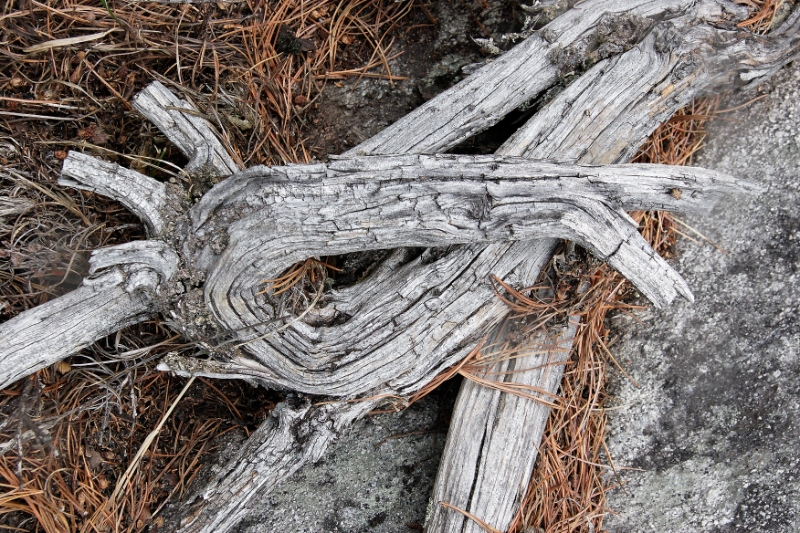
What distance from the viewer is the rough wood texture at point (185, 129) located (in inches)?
82.2

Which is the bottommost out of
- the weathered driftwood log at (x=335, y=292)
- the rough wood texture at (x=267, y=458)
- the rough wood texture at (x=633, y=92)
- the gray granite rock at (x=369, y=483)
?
the gray granite rock at (x=369, y=483)

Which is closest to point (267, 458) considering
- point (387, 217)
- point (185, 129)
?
point (387, 217)

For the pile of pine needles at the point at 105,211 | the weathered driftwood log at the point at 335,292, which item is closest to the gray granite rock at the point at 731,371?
the weathered driftwood log at the point at 335,292

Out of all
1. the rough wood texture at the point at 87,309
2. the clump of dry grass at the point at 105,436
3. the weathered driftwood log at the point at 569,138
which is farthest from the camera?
the weathered driftwood log at the point at 569,138

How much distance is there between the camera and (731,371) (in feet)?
7.45

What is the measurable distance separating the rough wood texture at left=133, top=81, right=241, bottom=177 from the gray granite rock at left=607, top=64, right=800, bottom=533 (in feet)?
5.98

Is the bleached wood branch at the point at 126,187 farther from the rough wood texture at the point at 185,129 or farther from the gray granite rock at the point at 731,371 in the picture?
the gray granite rock at the point at 731,371

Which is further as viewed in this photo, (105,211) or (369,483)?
(369,483)

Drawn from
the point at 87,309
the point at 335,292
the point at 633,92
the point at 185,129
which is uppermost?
the point at 185,129

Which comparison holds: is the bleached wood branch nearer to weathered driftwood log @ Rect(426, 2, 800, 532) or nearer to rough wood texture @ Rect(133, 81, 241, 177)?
rough wood texture @ Rect(133, 81, 241, 177)

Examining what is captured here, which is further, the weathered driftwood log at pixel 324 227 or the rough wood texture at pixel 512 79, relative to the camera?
the rough wood texture at pixel 512 79

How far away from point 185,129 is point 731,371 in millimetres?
2353

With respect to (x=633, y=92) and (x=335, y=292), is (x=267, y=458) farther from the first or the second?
(x=633, y=92)

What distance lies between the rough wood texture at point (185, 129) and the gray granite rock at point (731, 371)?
1.82 m
